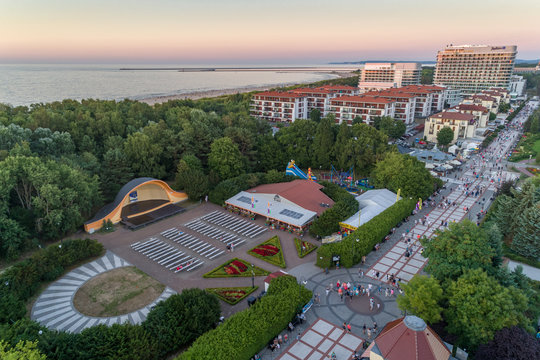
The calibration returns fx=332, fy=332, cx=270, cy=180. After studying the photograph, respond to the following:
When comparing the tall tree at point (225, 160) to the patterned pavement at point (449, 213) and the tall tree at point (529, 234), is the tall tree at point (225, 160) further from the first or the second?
the tall tree at point (529, 234)

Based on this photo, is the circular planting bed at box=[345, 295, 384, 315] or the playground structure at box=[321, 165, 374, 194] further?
the playground structure at box=[321, 165, 374, 194]

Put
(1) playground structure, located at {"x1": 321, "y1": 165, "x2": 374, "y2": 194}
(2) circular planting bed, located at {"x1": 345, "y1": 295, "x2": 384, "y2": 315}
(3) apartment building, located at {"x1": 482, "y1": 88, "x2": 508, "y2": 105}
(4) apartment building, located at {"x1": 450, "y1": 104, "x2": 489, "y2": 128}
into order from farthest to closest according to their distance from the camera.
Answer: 1. (3) apartment building, located at {"x1": 482, "y1": 88, "x2": 508, "y2": 105}
2. (4) apartment building, located at {"x1": 450, "y1": 104, "x2": 489, "y2": 128}
3. (1) playground structure, located at {"x1": 321, "y1": 165, "x2": 374, "y2": 194}
4. (2) circular planting bed, located at {"x1": 345, "y1": 295, "x2": 384, "y2": 315}

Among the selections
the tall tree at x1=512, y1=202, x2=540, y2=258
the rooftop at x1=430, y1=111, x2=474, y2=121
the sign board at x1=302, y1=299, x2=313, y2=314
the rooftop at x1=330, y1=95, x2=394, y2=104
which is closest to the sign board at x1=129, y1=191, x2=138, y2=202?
the sign board at x1=302, y1=299, x2=313, y2=314

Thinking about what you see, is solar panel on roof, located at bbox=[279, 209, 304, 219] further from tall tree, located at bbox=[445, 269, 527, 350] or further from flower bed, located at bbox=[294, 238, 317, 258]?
tall tree, located at bbox=[445, 269, 527, 350]

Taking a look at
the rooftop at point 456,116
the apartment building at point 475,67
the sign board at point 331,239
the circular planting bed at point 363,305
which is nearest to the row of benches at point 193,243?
the sign board at point 331,239

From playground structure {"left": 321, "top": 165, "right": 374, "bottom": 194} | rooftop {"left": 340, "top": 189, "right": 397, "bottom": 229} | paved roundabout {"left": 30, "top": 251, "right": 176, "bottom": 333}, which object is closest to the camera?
paved roundabout {"left": 30, "top": 251, "right": 176, "bottom": 333}

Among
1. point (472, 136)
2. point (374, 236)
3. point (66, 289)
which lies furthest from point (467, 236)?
point (472, 136)

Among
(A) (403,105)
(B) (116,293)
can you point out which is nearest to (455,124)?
(A) (403,105)

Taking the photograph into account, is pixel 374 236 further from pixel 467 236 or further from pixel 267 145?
pixel 267 145
